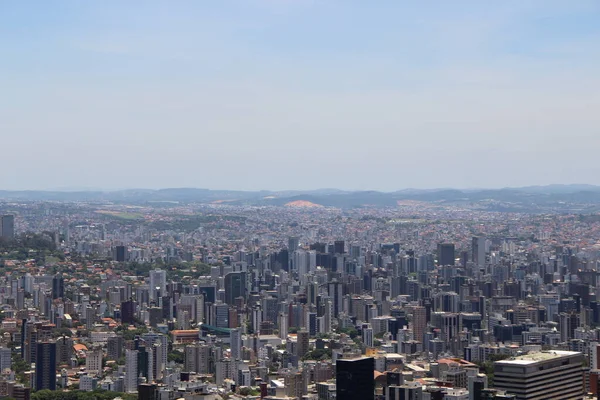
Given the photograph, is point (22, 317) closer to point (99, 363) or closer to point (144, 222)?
point (99, 363)

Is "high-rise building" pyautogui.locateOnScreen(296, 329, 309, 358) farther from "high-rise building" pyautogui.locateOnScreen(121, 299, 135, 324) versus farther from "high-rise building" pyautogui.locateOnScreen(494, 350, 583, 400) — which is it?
"high-rise building" pyautogui.locateOnScreen(494, 350, 583, 400)

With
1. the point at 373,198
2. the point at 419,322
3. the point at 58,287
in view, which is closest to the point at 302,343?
the point at 419,322

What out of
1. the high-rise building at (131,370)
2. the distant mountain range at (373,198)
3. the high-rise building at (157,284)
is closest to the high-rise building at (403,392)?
the high-rise building at (131,370)

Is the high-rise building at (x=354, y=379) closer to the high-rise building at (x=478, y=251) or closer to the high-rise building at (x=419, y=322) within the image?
the high-rise building at (x=419, y=322)

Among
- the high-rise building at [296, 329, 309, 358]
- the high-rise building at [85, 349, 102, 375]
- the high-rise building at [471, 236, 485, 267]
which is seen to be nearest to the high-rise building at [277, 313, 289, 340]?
the high-rise building at [296, 329, 309, 358]

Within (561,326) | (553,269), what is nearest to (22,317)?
(561,326)
